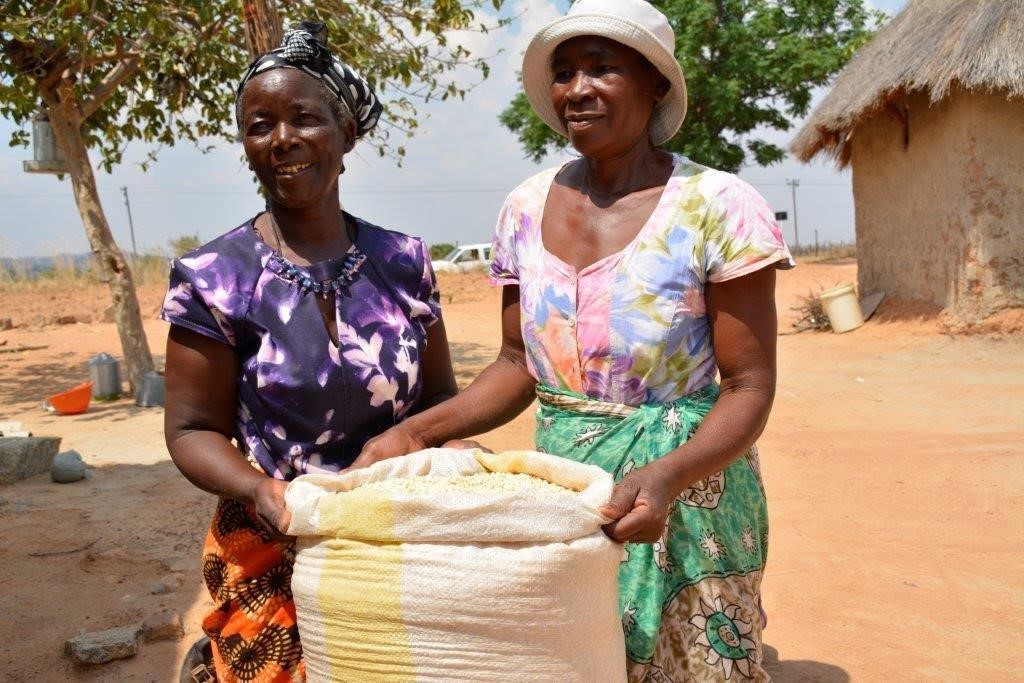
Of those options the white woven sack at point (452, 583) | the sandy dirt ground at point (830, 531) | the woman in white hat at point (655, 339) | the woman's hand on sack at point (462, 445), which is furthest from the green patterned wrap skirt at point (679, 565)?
the sandy dirt ground at point (830, 531)

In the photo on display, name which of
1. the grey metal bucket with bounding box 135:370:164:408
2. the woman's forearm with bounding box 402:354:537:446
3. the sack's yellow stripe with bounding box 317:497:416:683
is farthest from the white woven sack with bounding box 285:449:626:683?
the grey metal bucket with bounding box 135:370:164:408

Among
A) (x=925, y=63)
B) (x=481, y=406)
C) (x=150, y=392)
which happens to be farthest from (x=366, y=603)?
(x=925, y=63)

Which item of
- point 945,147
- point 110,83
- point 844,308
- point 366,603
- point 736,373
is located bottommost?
point 844,308

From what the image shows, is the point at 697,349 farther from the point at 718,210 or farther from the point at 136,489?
the point at 136,489

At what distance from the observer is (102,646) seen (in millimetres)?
3311

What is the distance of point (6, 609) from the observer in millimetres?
3758

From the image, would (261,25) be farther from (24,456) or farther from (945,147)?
(945,147)

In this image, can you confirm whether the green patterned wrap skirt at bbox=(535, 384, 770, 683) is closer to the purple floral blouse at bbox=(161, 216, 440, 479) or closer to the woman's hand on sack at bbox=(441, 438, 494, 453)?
the woman's hand on sack at bbox=(441, 438, 494, 453)

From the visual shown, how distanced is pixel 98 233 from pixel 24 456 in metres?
3.47

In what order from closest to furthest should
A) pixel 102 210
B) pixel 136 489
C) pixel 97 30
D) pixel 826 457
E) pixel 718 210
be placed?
1. pixel 718 210
2. pixel 136 489
3. pixel 826 457
4. pixel 97 30
5. pixel 102 210

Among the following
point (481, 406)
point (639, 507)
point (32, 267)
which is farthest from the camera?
point (32, 267)

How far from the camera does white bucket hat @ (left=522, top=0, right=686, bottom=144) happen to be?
1.83 metres

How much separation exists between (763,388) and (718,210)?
1.15 feet

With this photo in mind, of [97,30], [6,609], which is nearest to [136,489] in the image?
[6,609]
